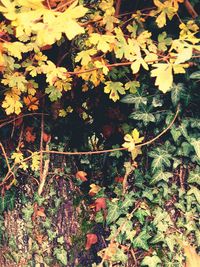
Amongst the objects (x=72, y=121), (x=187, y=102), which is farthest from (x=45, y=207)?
(x=187, y=102)

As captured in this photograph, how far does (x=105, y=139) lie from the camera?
234 cm

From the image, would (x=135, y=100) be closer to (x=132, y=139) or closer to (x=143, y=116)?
(x=143, y=116)

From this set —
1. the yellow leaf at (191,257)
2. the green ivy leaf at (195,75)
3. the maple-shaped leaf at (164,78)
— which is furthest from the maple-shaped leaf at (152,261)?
the maple-shaped leaf at (164,78)

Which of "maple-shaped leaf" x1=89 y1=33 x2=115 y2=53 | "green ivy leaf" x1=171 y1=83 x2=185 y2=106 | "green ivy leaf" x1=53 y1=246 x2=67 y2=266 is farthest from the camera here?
"green ivy leaf" x1=53 y1=246 x2=67 y2=266

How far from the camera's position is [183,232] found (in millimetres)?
2020

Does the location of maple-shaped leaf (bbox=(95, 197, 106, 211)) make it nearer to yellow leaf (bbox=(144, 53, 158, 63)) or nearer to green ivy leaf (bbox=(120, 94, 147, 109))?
green ivy leaf (bbox=(120, 94, 147, 109))

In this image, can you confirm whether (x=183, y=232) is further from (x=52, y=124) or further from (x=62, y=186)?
(x=52, y=124)

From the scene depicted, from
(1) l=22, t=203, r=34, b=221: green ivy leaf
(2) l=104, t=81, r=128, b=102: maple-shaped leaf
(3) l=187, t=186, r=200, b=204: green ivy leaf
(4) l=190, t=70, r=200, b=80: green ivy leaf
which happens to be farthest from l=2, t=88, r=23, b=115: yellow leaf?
(3) l=187, t=186, r=200, b=204: green ivy leaf

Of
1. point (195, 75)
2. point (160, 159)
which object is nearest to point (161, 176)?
→ point (160, 159)

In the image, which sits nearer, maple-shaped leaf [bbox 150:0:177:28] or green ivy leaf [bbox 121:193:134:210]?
maple-shaped leaf [bbox 150:0:177:28]

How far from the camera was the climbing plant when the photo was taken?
1853 mm

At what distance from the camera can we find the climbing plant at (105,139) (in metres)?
1.85

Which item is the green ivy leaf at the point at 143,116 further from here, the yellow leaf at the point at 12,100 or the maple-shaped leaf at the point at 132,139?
the yellow leaf at the point at 12,100

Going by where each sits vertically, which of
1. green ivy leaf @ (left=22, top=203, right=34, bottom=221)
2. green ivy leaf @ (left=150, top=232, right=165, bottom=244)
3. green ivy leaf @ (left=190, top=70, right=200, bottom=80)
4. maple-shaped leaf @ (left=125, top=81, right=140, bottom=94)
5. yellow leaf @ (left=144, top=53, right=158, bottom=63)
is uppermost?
yellow leaf @ (left=144, top=53, right=158, bottom=63)
